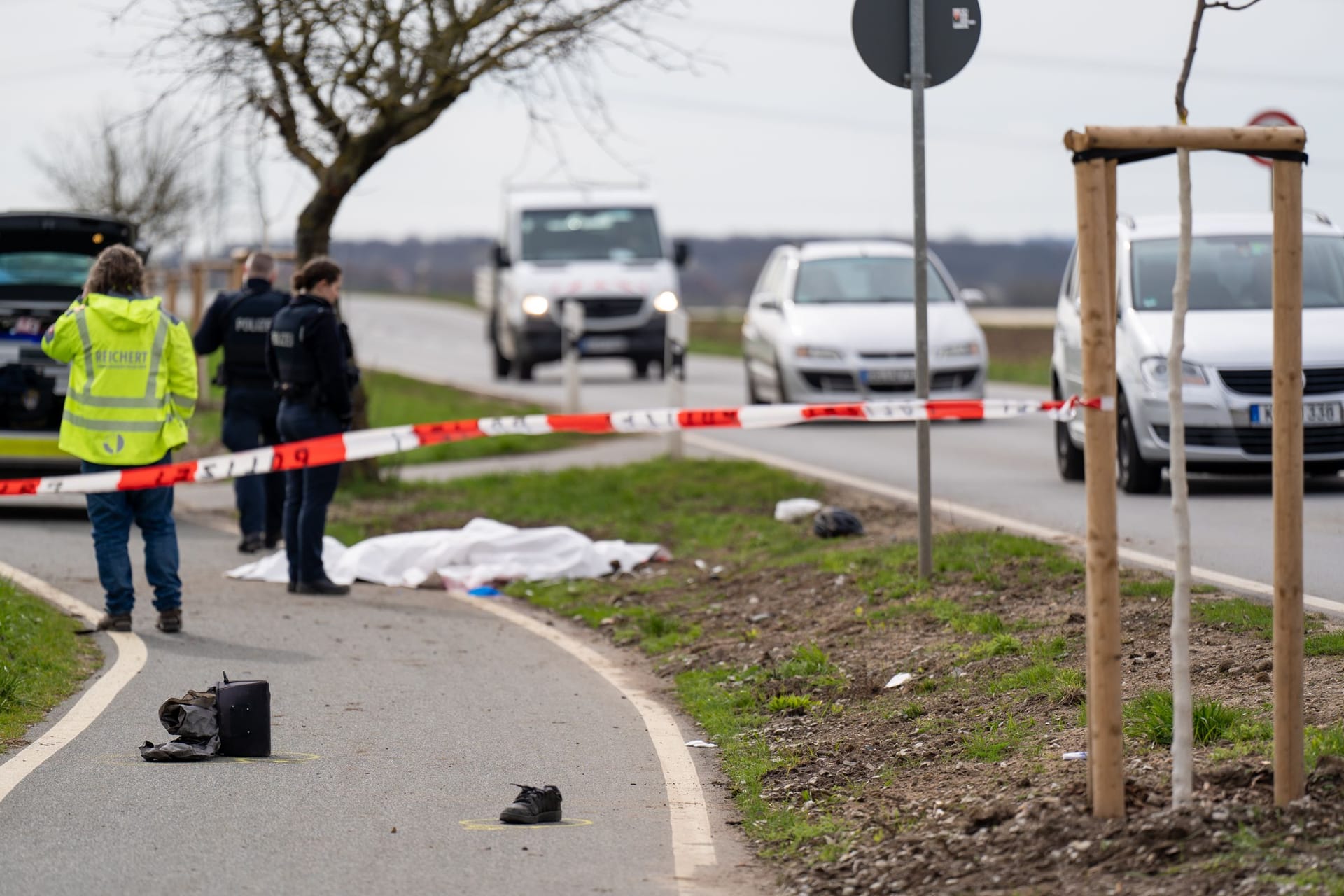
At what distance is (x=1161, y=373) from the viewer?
12242 mm

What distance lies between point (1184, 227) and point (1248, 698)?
80.2 inches

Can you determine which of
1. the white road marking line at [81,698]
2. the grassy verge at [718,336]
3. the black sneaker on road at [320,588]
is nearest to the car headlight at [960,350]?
the black sneaker on road at [320,588]

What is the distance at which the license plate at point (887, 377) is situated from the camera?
1830cm

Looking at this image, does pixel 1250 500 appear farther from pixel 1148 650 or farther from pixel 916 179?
pixel 1148 650

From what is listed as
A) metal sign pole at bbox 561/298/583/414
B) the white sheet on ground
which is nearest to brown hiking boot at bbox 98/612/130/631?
the white sheet on ground

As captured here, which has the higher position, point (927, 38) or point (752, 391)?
point (927, 38)

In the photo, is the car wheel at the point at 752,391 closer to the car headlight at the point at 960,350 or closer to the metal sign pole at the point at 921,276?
the car headlight at the point at 960,350

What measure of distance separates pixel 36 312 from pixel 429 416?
8196 mm

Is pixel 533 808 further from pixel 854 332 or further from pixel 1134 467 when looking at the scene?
pixel 854 332

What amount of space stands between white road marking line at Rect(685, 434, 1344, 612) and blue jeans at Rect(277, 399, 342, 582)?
148 inches

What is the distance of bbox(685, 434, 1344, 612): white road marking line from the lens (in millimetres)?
8422

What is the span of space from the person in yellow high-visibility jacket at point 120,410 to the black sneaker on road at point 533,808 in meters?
4.12

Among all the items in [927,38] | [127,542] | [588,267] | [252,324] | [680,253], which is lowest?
[127,542]

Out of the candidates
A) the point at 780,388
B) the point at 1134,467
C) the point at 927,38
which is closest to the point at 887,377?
the point at 780,388
